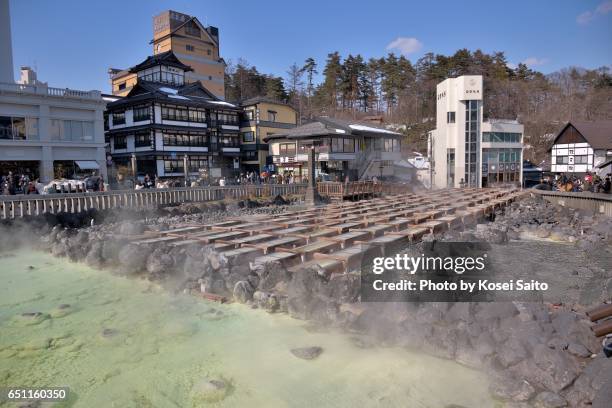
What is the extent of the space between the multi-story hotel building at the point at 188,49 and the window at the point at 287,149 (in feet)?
62.1

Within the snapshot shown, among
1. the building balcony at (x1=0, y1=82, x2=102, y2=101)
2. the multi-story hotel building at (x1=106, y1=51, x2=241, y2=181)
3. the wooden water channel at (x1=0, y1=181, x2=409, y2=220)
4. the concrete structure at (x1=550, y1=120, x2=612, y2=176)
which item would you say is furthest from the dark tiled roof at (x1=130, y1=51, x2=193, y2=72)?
the concrete structure at (x1=550, y1=120, x2=612, y2=176)

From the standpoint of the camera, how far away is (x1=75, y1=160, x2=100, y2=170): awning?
1244 inches

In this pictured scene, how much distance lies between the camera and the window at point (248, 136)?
142 feet

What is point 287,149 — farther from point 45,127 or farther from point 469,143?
point 45,127

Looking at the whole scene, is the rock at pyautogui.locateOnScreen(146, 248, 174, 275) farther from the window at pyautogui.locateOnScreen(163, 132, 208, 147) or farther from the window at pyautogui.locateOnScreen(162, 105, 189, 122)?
the window at pyautogui.locateOnScreen(162, 105, 189, 122)

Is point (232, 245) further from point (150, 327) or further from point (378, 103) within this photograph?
point (378, 103)

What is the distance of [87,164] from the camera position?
31938 mm

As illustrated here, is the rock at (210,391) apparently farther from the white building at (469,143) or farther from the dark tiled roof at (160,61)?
the dark tiled roof at (160,61)

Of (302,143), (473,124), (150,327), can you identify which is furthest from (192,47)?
(150,327)

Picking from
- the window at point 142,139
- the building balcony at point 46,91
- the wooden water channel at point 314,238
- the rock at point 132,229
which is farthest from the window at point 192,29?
the rock at point 132,229

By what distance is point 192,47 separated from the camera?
52.8 metres

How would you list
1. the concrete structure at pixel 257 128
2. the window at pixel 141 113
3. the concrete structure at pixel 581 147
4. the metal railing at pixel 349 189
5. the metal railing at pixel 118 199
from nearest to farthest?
the metal railing at pixel 118 199 < the metal railing at pixel 349 189 < the window at pixel 141 113 < the concrete structure at pixel 581 147 < the concrete structure at pixel 257 128

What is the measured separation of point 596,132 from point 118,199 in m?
41.0

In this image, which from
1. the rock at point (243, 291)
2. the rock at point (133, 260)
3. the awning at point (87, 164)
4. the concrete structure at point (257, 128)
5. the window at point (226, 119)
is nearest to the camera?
the rock at point (243, 291)
